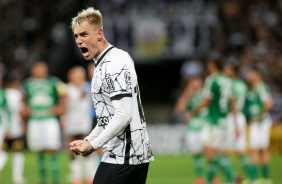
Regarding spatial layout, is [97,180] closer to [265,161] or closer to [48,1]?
[265,161]

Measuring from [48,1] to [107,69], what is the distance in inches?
820

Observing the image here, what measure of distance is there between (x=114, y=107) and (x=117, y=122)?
0.12m

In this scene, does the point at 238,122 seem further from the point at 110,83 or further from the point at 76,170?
the point at 110,83

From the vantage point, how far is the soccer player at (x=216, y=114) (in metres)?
10.4

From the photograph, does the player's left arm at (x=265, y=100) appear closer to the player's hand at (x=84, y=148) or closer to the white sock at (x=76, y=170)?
the white sock at (x=76, y=170)

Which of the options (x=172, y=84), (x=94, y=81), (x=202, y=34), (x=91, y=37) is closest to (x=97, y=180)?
(x=94, y=81)

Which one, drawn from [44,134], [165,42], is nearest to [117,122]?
[44,134]

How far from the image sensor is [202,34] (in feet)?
71.1

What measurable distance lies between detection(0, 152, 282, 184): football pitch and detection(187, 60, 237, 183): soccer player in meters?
1.64

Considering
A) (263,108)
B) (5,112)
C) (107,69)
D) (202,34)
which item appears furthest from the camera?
(202,34)

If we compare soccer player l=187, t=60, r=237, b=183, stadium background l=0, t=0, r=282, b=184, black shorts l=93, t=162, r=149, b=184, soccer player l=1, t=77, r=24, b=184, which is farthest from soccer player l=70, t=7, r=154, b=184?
stadium background l=0, t=0, r=282, b=184

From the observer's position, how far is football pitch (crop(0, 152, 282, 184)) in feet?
41.7

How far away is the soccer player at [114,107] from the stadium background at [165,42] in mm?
14615

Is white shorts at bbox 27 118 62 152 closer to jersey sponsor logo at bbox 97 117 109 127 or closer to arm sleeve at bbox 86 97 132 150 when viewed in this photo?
jersey sponsor logo at bbox 97 117 109 127
